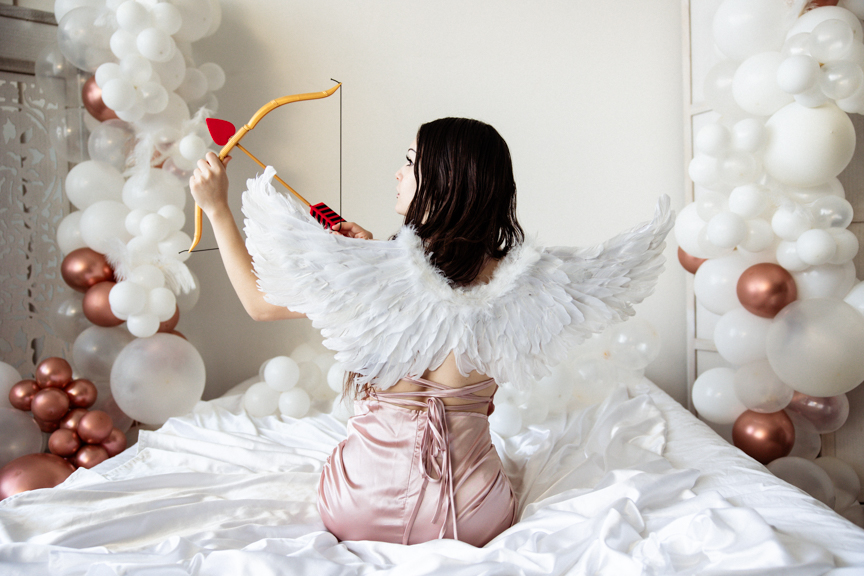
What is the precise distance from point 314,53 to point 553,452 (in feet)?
6.54

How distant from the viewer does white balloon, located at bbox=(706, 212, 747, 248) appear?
77.7 inches

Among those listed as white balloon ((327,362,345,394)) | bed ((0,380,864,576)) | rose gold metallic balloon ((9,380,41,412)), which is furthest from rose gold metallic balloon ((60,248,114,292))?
white balloon ((327,362,345,394))

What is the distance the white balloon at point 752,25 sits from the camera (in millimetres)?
1988

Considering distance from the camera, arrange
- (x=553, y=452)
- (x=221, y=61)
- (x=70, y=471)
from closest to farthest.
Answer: (x=553, y=452) < (x=70, y=471) < (x=221, y=61)

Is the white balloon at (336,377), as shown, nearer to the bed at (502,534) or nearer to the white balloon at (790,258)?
the bed at (502,534)

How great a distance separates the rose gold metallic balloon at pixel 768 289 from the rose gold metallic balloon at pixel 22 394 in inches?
97.8

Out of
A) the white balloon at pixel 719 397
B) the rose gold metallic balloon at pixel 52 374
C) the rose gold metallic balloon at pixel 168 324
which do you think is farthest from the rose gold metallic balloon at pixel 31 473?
the white balloon at pixel 719 397

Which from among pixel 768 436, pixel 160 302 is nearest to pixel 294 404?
pixel 160 302

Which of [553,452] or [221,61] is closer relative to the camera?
[553,452]

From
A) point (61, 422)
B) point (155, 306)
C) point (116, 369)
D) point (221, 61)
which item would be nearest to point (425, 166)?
point (155, 306)

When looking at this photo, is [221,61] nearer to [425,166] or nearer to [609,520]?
[425,166]

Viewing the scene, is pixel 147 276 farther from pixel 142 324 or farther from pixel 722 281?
pixel 722 281

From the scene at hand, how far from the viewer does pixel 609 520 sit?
3.42 feet

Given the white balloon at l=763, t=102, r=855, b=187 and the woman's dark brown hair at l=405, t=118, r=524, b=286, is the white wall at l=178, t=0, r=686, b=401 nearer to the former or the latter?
the white balloon at l=763, t=102, r=855, b=187
